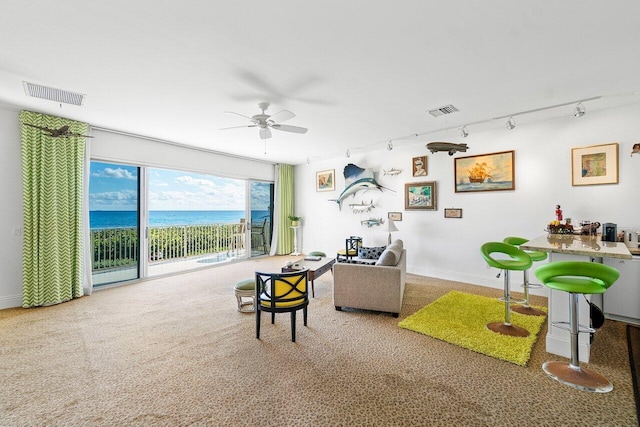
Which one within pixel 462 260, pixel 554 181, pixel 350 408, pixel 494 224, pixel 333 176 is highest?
pixel 333 176

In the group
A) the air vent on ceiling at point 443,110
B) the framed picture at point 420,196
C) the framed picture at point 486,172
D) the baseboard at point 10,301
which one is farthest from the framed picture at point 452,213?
the baseboard at point 10,301

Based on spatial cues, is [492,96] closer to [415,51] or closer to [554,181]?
[415,51]

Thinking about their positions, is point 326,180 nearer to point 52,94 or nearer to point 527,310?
point 527,310

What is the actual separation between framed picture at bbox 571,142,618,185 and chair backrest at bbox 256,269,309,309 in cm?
412

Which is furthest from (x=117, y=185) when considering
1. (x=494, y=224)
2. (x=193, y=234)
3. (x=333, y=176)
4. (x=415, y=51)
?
(x=494, y=224)

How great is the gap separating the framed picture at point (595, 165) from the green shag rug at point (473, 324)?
1.93 metres

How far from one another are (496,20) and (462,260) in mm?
4022

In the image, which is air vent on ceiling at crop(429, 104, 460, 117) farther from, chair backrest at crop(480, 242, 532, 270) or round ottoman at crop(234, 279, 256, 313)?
round ottoman at crop(234, 279, 256, 313)

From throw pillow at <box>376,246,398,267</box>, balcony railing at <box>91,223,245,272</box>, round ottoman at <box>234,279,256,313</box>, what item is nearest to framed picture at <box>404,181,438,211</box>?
throw pillow at <box>376,246,398,267</box>

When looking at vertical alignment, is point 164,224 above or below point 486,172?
below

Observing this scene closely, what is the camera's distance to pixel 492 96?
3.25 meters

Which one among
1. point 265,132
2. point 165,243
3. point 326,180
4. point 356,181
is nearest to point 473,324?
point 265,132

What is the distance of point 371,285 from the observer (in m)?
3.42

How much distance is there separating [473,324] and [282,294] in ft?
7.28
